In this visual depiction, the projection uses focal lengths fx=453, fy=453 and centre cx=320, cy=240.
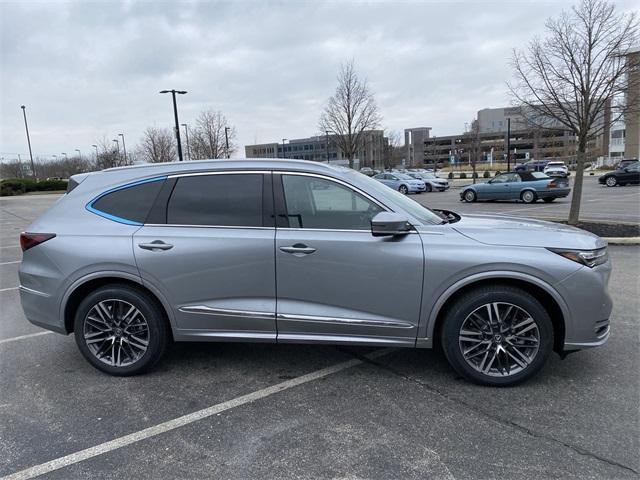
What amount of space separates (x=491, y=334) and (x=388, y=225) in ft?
3.79

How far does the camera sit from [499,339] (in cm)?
344

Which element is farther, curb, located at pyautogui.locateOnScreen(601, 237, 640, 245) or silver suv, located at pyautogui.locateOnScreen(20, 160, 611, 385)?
curb, located at pyautogui.locateOnScreen(601, 237, 640, 245)

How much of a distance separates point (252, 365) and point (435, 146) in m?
133

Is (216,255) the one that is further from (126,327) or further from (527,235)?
(527,235)

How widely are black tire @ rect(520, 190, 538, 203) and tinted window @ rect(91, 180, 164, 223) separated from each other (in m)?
19.2

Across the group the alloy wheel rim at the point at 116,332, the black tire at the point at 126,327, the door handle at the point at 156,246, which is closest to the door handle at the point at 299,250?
the door handle at the point at 156,246

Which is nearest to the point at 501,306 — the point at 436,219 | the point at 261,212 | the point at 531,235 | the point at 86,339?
the point at 531,235

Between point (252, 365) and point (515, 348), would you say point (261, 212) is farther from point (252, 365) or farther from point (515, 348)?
point (515, 348)

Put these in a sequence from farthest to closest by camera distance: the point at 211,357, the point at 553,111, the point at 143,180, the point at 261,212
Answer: the point at 553,111 < the point at 211,357 < the point at 143,180 < the point at 261,212

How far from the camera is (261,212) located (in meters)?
3.65

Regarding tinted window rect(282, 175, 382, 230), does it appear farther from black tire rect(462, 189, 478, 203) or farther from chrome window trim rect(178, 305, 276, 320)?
black tire rect(462, 189, 478, 203)

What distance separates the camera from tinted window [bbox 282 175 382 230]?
3562 millimetres

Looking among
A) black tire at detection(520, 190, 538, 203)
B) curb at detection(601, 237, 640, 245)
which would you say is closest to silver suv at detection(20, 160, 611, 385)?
curb at detection(601, 237, 640, 245)

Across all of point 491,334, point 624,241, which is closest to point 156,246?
point 491,334
